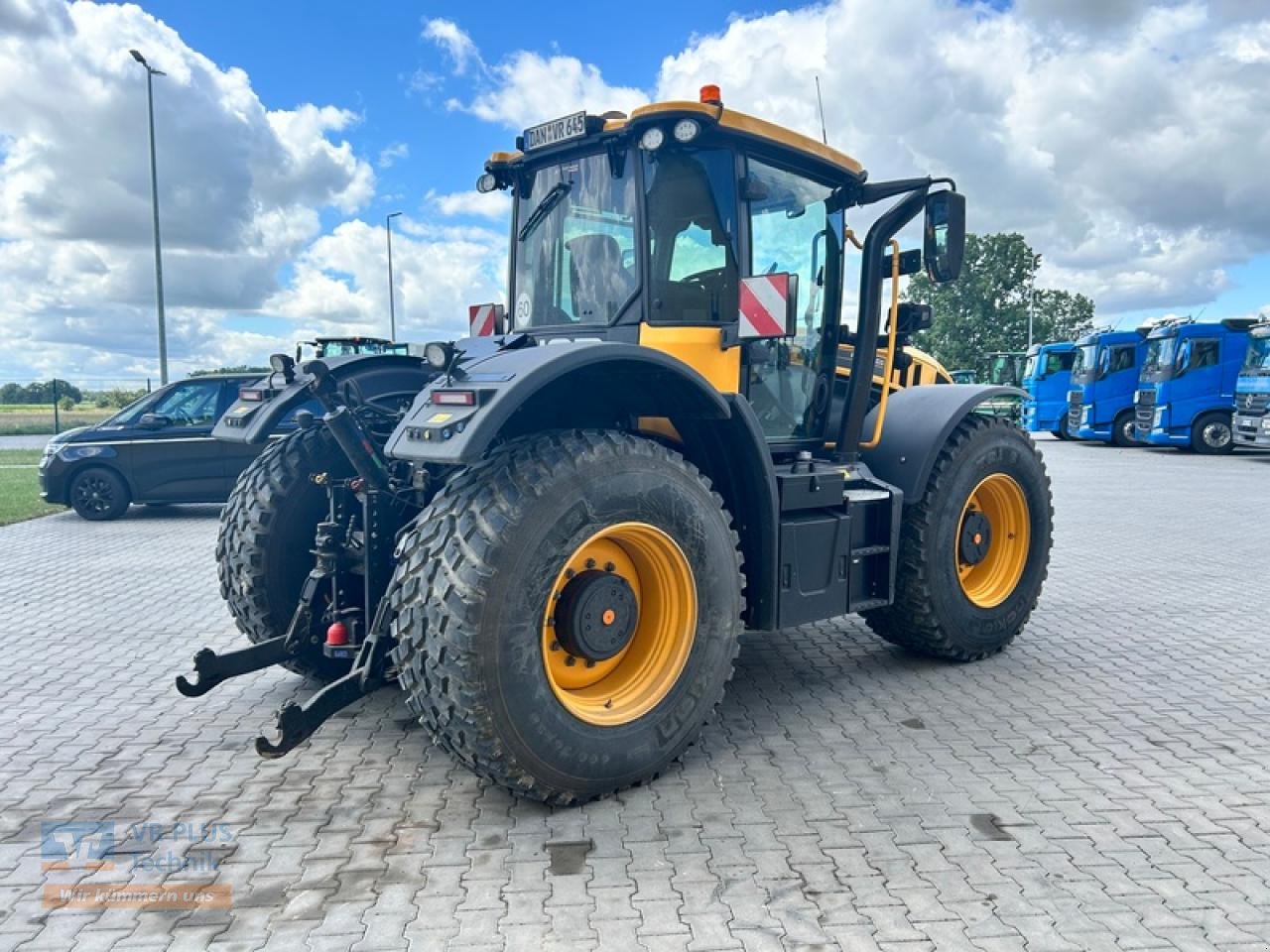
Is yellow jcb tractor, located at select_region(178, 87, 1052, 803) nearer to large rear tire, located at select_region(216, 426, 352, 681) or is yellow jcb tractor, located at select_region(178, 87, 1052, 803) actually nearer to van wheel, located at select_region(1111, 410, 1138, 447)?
large rear tire, located at select_region(216, 426, 352, 681)

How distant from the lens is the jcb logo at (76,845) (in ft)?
10.0

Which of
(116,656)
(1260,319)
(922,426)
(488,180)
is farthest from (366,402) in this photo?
(1260,319)

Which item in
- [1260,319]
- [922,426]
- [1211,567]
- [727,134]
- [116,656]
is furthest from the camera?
[1260,319]

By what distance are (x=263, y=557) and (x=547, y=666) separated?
5.74 feet

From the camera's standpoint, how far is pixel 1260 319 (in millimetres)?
19906

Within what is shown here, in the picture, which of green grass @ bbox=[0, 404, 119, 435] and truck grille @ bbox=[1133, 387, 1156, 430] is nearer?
truck grille @ bbox=[1133, 387, 1156, 430]

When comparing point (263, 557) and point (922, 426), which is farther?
point (922, 426)

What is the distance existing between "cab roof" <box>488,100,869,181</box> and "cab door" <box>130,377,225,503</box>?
8317mm

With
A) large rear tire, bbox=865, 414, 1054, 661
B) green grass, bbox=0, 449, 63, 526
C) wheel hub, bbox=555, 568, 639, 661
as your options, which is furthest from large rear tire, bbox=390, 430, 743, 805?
green grass, bbox=0, 449, 63, 526

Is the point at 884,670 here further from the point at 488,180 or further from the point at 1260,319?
the point at 1260,319

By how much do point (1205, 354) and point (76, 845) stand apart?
23.5m

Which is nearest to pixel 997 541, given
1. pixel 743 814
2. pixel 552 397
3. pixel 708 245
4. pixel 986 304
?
pixel 708 245

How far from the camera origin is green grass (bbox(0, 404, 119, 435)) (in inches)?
1055

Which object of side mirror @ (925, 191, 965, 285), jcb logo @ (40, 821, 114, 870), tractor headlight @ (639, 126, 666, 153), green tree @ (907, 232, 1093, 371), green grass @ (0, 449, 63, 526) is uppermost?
green tree @ (907, 232, 1093, 371)
